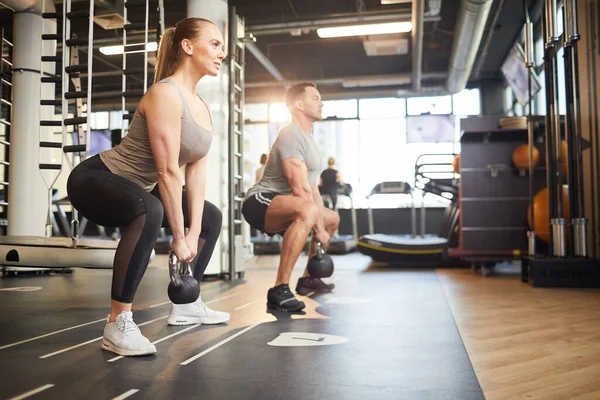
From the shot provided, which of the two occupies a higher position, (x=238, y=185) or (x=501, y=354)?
(x=238, y=185)

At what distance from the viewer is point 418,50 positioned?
8.46m

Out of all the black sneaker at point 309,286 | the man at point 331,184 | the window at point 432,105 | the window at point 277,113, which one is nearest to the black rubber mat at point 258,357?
the black sneaker at point 309,286

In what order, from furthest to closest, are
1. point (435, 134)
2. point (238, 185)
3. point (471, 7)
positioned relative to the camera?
point (435, 134)
point (471, 7)
point (238, 185)

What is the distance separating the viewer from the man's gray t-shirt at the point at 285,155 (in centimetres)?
307

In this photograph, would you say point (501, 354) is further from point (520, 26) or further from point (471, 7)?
point (520, 26)

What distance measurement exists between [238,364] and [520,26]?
350 inches

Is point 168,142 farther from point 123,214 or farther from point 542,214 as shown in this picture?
point 542,214

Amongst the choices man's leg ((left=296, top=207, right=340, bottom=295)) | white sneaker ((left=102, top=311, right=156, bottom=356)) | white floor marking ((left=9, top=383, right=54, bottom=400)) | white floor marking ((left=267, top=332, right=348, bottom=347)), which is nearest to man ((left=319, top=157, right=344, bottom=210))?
man's leg ((left=296, top=207, right=340, bottom=295))

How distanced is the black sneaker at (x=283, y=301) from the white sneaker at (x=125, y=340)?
1.02 meters

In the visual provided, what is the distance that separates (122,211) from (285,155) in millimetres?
1345

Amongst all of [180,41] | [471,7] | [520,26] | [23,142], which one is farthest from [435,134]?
[180,41]

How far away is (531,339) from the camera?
2.08 metres

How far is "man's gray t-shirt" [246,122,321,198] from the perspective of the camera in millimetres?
3074

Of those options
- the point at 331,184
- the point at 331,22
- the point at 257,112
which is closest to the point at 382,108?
the point at 257,112
